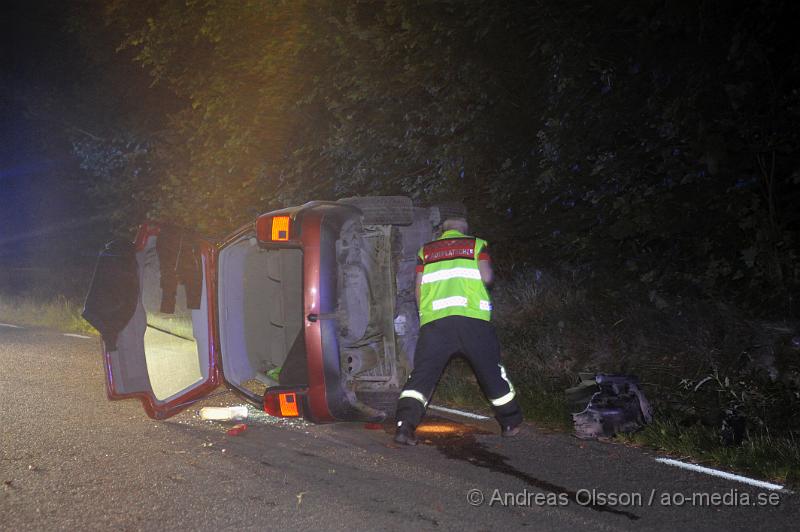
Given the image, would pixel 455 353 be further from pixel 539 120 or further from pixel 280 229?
pixel 539 120

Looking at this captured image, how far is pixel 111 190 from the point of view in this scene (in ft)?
64.5

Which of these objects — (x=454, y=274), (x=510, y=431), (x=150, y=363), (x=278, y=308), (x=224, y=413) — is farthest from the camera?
(x=278, y=308)

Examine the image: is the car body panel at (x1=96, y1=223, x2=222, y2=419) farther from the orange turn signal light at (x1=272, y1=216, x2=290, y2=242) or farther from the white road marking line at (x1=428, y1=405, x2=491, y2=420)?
the white road marking line at (x1=428, y1=405, x2=491, y2=420)

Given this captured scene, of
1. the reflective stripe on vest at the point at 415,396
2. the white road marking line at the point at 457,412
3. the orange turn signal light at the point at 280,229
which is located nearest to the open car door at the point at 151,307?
the orange turn signal light at the point at 280,229

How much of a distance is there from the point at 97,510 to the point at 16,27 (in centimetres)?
2500

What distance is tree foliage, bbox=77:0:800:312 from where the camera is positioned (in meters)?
7.39

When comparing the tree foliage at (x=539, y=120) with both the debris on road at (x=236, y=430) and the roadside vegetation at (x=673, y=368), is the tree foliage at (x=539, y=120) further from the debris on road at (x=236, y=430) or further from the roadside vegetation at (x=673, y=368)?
the debris on road at (x=236, y=430)

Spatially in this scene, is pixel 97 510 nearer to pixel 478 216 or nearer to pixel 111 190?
pixel 478 216

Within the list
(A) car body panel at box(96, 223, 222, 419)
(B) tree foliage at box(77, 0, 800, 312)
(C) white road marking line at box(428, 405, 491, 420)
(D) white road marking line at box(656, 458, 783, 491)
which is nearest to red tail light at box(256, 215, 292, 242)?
(A) car body panel at box(96, 223, 222, 419)

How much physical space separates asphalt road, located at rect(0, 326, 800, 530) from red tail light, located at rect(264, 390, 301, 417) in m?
0.28

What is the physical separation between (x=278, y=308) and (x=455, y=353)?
6.75ft

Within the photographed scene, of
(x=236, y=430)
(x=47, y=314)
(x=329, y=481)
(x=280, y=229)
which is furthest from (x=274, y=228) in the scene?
(x=47, y=314)

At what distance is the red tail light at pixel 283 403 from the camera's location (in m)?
5.87

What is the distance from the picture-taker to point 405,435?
19.7 ft
